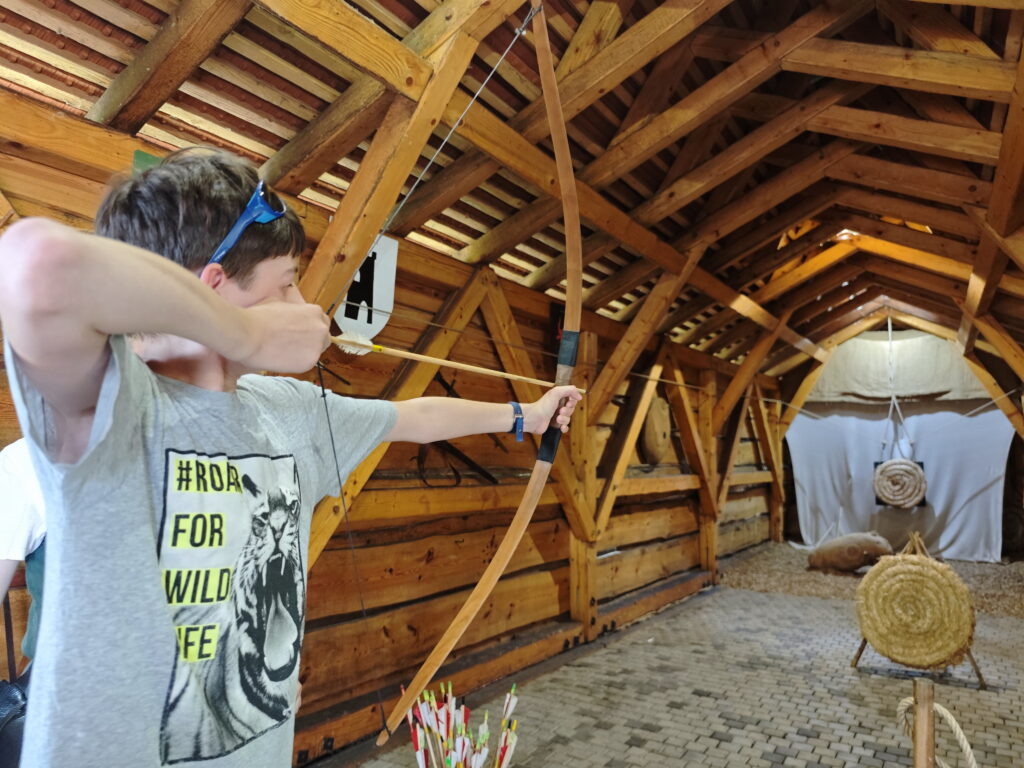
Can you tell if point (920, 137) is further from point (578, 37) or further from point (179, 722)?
point (179, 722)

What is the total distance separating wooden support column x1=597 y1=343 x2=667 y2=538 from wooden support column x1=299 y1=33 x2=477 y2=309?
2.45m

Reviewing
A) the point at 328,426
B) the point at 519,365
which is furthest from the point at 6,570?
the point at 519,365

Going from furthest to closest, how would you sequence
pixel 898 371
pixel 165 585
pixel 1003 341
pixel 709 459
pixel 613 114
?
pixel 898 371 → pixel 709 459 → pixel 1003 341 → pixel 613 114 → pixel 165 585

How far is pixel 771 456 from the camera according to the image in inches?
274

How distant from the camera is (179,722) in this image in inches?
21.4

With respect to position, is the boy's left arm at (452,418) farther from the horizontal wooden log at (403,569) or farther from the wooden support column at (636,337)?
the wooden support column at (636,337)

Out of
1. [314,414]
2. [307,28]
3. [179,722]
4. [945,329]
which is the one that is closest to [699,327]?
[945,329]

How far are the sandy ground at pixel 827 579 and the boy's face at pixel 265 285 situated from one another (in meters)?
5.16

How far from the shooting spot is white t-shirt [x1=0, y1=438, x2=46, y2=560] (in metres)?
1.04

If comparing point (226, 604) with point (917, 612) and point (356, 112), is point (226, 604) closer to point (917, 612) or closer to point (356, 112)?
point (356, 112)

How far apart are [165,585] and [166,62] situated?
1.44m

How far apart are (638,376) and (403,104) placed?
9.61ft

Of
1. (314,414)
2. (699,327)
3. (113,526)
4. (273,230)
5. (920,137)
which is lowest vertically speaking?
(113,526)

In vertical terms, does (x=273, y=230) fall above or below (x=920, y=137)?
below
